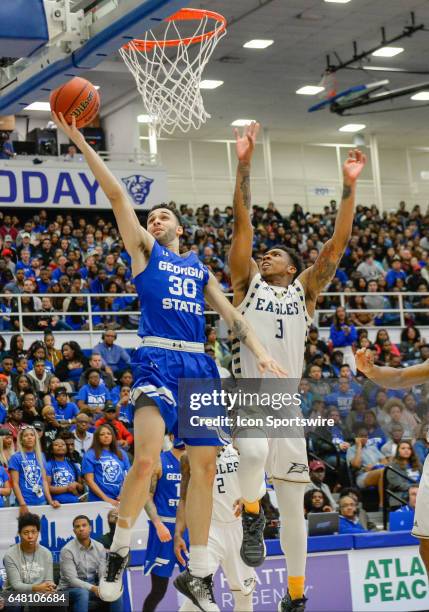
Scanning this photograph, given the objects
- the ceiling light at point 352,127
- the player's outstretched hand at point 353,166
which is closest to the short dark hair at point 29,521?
the player's outstretched hand at point 353,166

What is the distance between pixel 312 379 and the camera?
1716cm

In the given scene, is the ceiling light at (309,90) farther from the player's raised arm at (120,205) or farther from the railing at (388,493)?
the player's raised arm at (120,205)

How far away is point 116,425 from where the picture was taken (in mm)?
14492

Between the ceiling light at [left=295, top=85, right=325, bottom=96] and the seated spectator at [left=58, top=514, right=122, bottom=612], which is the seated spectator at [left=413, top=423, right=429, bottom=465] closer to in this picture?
→ the seated spectator at [left=58, top=514, right=122, bottom=612]

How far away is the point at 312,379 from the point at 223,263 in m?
7.30

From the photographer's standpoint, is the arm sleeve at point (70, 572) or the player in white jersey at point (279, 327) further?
the arm sleeve at point (70, 572)

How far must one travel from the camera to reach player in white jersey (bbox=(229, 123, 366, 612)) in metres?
7.03

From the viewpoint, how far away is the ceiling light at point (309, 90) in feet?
98.4

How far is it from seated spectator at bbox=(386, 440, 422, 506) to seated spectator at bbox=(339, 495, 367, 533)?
110 cm

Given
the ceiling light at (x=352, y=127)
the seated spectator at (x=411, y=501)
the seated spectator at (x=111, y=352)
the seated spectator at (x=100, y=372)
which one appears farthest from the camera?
the ceiling light at (x=352, y=127)

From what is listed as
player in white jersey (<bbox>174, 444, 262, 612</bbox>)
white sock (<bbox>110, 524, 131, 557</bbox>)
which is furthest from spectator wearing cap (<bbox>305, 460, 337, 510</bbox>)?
white sock (<bbox>110, 524, 131, 557</bbox>)

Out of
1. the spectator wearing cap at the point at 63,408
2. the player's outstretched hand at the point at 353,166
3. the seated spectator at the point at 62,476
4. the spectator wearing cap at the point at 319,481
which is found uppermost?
the player's outstretched hand at the point at 353,166

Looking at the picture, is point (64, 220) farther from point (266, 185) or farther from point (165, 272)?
point (165, 272)

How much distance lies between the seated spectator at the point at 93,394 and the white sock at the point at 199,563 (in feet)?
29.2
